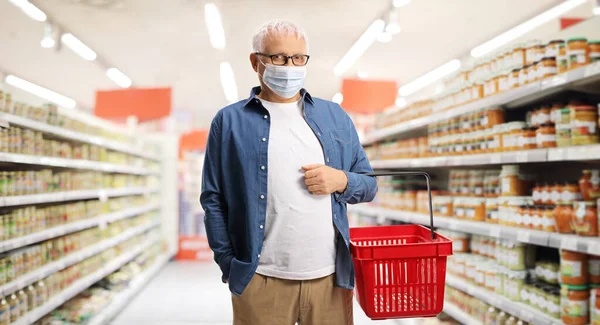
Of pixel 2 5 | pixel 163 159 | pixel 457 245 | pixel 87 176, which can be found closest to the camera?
pixel 457 245

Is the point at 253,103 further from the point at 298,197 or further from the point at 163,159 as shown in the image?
the point at 163,159

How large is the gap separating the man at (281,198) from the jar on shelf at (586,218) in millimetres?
1308

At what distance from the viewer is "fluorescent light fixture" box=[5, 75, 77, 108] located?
42.3 ft

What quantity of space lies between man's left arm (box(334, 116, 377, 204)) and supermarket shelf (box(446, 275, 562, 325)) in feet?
4.91

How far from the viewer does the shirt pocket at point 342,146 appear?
1814 mm

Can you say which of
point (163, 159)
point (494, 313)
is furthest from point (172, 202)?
point (494, 313)

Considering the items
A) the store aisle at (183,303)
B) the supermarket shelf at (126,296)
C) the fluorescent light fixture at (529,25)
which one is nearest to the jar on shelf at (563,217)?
the store aisle at (183,303)

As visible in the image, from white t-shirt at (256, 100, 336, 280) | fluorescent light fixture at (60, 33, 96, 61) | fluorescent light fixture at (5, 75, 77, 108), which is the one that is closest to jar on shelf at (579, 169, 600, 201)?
white t-shirt at (256, 100, 336, 280)

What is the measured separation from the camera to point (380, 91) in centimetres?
825

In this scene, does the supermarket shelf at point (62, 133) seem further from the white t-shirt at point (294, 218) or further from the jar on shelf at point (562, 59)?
the jar on shelf at point (562, 59)

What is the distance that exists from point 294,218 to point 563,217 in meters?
1.66

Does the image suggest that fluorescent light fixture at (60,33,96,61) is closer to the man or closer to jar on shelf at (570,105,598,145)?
the man

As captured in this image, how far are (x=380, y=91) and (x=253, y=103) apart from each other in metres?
6.67

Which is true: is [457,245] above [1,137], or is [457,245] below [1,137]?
below
